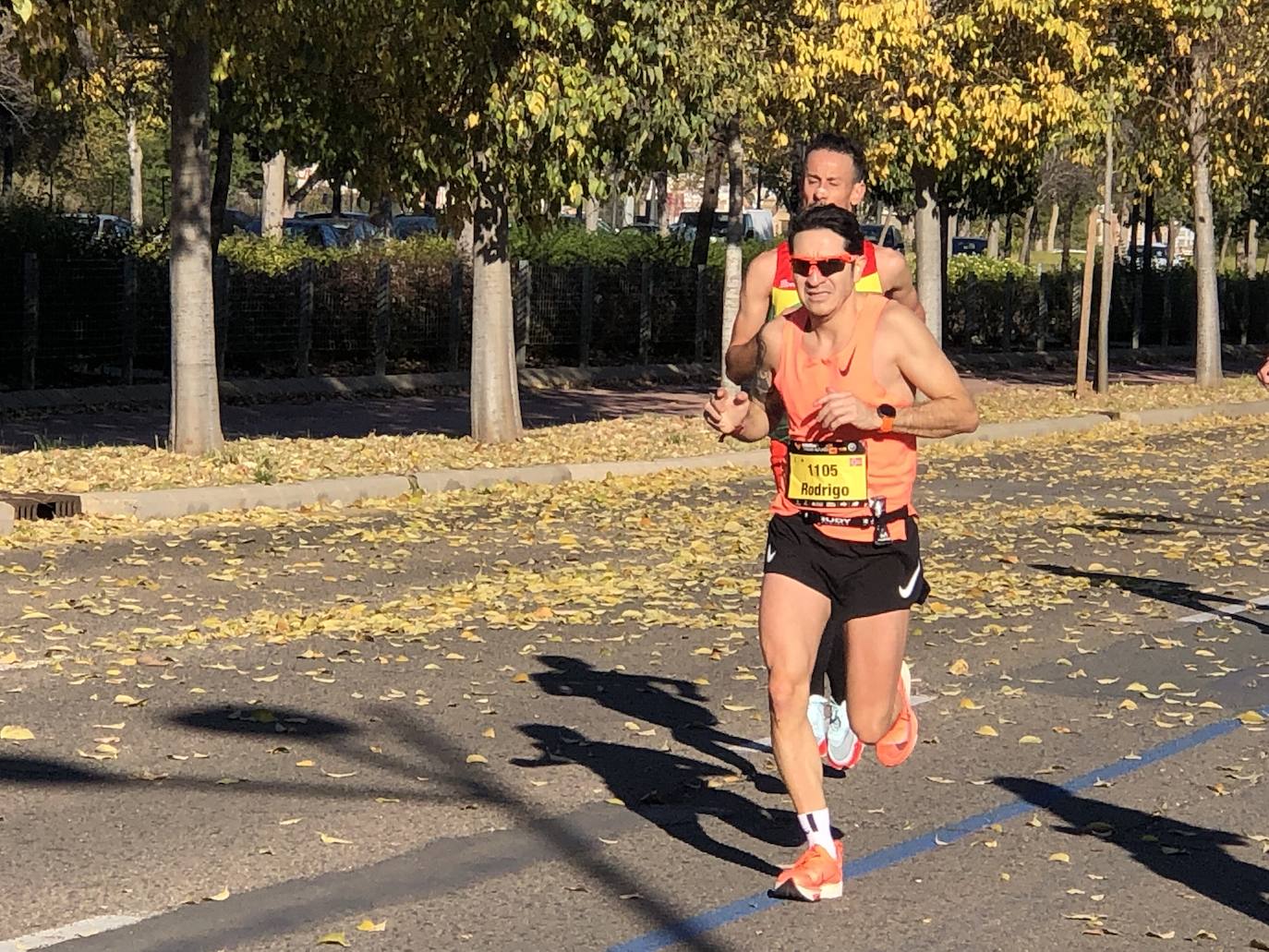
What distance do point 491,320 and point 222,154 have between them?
11151mm

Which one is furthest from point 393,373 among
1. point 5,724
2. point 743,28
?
point 5,724

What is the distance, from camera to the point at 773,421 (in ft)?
20.4

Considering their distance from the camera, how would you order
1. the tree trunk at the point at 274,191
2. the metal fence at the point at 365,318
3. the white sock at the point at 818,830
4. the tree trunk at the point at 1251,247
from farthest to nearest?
the tree trunk at the point at 1251,247 → the tree trunk at the point at 274,191 → the metal fence at the point at 365,318 → the white sock at the point at 818,830

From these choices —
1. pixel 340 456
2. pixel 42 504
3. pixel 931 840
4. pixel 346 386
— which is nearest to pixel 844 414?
pixel 931 840

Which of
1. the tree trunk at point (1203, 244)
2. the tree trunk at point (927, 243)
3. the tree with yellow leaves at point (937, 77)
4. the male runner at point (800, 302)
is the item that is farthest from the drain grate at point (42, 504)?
the tree trunk at point (1203, 244)

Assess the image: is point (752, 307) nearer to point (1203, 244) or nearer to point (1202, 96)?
point (1202, 96)

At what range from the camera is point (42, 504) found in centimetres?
1336

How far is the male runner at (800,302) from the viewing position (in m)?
6.47

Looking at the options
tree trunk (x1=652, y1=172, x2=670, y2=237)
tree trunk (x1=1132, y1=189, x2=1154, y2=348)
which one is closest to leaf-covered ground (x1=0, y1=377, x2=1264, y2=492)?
tree trunk (x1=1132, y1=189, x2=1154, y2=348)

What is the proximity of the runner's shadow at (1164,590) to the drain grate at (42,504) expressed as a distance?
6001mm

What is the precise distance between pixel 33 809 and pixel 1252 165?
94.5 ft

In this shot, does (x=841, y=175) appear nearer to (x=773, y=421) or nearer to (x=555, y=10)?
(x=773, y=421)

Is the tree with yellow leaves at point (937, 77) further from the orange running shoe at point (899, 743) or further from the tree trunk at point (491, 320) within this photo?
the orange running shoe at point (899, 743)

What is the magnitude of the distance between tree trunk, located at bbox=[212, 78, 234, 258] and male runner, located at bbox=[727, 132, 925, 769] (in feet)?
56.1
